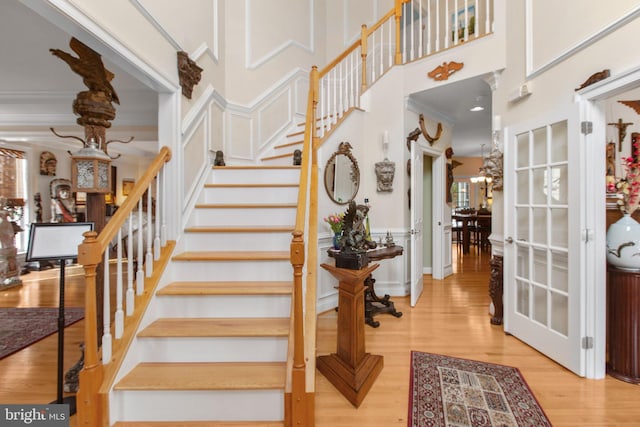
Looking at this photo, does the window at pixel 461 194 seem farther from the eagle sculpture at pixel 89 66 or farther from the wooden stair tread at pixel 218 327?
the eagle sculpture at pixel 89 66

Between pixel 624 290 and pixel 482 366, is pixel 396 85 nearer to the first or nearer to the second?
pixel 624 290

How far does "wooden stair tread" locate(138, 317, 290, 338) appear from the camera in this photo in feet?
5.94

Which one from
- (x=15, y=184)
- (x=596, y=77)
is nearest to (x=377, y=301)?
(x=596, y=77)

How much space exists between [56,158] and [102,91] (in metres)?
6.42

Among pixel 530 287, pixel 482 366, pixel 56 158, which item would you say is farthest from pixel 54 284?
pixel 530 287

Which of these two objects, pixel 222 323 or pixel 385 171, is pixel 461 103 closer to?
pixel 385 171

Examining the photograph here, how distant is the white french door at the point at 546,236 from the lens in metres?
2.14

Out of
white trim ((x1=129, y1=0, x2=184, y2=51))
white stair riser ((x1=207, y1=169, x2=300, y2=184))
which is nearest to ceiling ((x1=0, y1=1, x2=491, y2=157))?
white trim ((x1=129, y1=0, x2=184, y2=51))

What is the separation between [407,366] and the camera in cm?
224

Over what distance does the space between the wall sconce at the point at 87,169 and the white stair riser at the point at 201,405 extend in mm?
1253

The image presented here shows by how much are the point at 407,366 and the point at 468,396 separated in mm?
461

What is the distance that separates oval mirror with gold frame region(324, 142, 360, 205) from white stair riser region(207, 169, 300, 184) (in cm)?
45

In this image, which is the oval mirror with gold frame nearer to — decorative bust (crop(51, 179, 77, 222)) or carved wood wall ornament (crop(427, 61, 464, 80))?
carved wood wall ornament (crop(427, 61, 464, 80))

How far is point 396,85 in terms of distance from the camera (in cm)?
380
